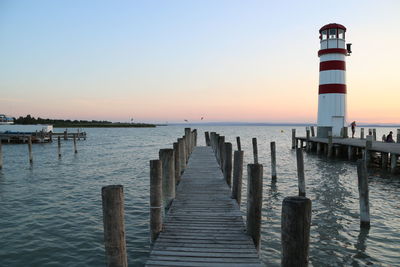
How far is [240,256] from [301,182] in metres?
8.61

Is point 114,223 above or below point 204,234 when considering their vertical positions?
above

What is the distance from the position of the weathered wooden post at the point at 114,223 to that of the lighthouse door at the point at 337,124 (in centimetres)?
2673

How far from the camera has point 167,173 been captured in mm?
7578

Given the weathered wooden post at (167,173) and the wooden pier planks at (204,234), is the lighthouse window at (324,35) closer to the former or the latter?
the wooden pier planks at (204,234)

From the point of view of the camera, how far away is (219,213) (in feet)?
23.2

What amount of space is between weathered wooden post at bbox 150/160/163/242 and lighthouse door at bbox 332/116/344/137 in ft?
82.1

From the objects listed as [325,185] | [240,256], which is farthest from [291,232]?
[325,185]

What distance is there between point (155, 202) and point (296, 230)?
3.29 metres

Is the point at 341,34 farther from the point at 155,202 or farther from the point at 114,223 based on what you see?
the point at 114,223

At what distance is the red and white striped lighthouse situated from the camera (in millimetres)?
26375

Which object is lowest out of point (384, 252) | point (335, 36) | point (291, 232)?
point (384, 252)

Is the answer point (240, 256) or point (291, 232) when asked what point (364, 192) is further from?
point (291, 232)

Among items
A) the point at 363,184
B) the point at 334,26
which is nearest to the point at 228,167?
the point at 363,184

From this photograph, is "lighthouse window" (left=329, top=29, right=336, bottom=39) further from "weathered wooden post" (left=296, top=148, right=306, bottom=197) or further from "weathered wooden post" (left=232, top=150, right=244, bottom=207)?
"weathered wooden post" (left=232, top=150, right=244, bottom=207)
